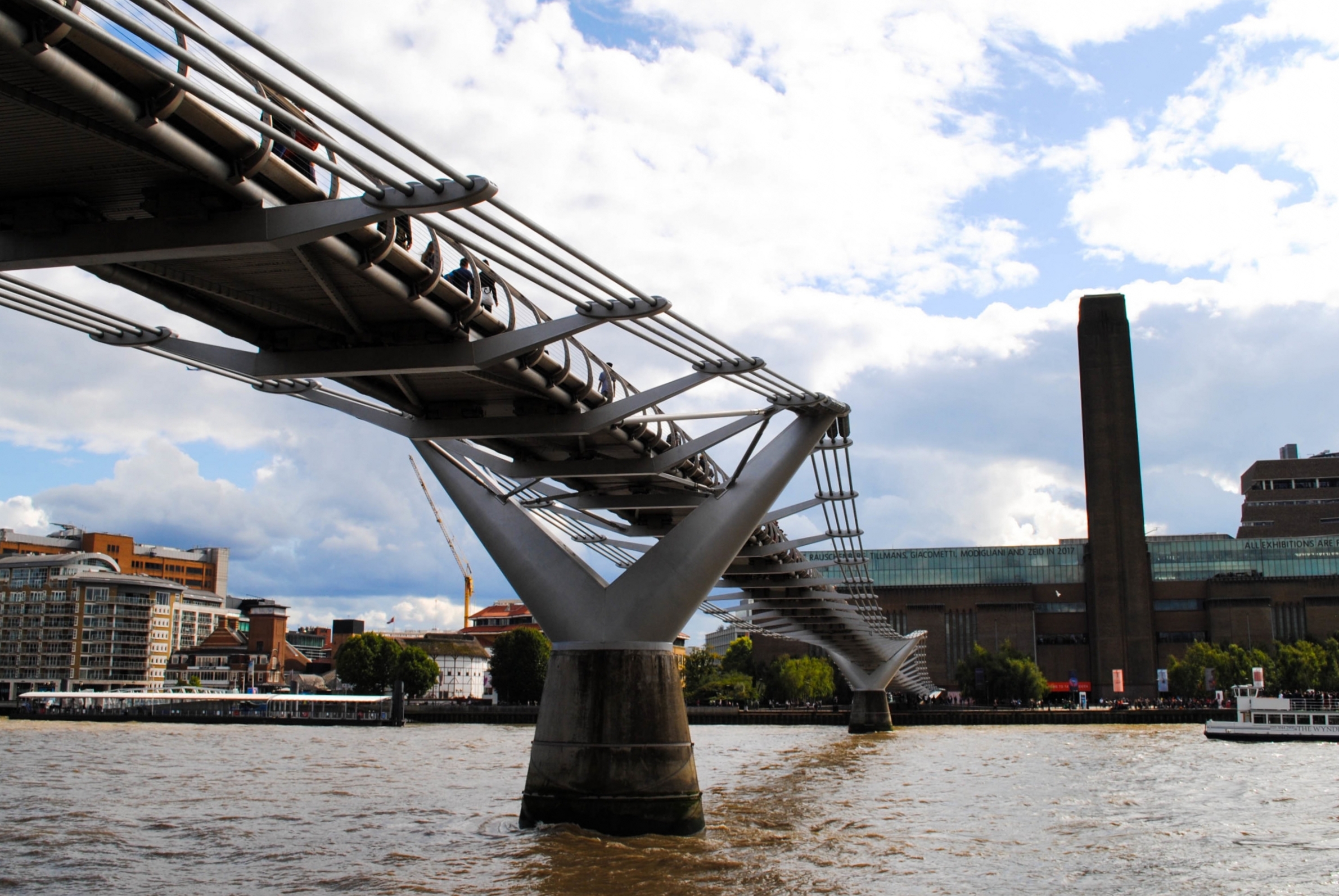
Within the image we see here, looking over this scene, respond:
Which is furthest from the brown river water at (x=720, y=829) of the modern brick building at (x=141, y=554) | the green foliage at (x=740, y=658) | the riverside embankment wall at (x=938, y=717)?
the modern brick building at (x=141, y=554)

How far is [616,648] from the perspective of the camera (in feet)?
69.9

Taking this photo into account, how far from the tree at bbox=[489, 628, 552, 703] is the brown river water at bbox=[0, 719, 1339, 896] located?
50.4 metres

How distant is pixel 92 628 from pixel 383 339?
406 feet

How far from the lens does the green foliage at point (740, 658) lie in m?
118

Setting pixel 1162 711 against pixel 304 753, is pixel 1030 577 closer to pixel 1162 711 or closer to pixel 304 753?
pixel 1162 711

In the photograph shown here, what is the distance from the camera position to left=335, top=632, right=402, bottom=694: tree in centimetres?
10331

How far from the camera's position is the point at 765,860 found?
63.4 ft

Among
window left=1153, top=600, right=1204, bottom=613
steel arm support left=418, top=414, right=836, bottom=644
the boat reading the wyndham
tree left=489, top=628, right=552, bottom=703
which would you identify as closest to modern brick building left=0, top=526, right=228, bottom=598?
tree left=489, top=628, right=552, bottom=703

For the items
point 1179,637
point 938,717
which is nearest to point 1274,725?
point 938,717

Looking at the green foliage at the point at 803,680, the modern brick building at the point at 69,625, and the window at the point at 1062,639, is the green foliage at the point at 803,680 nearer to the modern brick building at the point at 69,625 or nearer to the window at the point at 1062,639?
the window at the point at 1062,639

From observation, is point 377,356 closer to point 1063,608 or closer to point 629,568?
point 629,568

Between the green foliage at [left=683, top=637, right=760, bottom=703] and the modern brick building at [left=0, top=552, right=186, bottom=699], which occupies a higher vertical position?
the modern brick building at [left=0, top=552, right=186, bottom=699]

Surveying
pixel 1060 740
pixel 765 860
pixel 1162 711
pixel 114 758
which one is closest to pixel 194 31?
pixel 765 860

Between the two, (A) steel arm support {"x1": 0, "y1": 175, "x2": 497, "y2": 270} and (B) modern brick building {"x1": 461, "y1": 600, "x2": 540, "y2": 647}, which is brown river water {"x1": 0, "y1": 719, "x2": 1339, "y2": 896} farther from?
(B) modern brick building {"x1": 461, "y1": 600, "x2": 540, "y2": 647}
